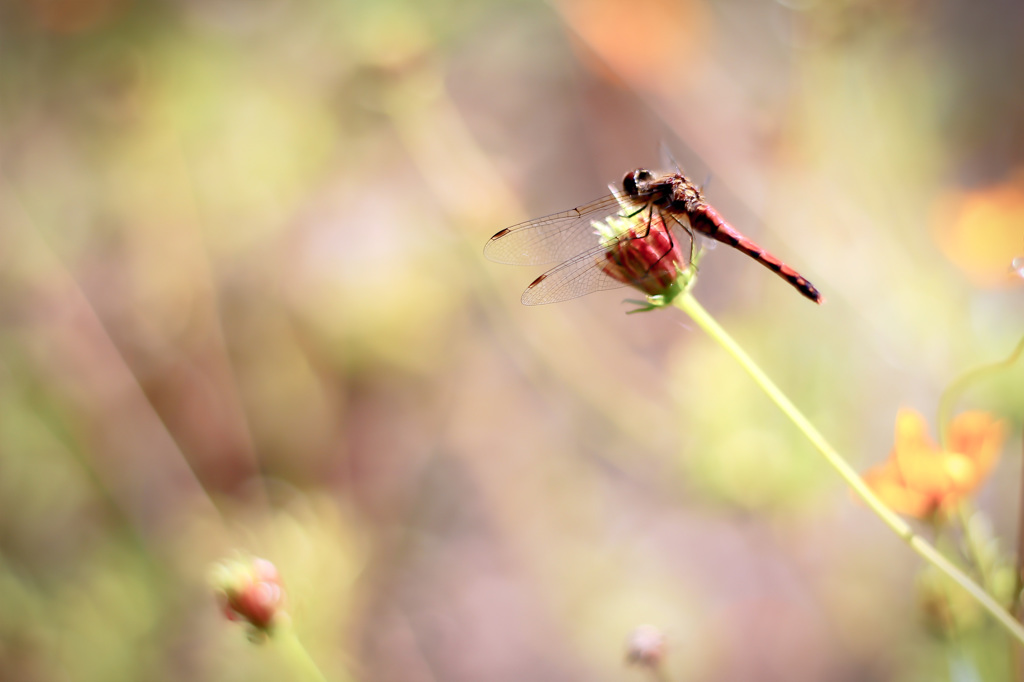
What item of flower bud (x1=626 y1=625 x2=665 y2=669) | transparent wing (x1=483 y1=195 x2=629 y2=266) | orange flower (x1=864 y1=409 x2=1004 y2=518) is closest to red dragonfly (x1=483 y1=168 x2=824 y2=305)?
transparent wing (x1=483 y1=195 x2=629 y2=266)

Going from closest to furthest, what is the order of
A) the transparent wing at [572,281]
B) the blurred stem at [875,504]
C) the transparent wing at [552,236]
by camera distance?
the blurred stem at [875,504] < the transparent wing at [572,281] < the transparent wing at [552,236]

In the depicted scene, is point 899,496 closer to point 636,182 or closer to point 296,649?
point 636,182

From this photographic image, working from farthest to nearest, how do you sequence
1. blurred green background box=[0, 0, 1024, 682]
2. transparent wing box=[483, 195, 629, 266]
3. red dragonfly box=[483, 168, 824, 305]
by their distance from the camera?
blurred green background box=[0, 0, 1024, 682] < transparent wing box=[483, 195, 629, 266] < red dragonfly box=[483, 168, 824, 305]

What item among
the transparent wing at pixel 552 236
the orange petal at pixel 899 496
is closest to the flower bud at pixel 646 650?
the orange petal at pixel 899 496

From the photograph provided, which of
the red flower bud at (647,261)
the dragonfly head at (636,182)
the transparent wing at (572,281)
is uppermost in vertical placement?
the dragonfly head at (636,182)

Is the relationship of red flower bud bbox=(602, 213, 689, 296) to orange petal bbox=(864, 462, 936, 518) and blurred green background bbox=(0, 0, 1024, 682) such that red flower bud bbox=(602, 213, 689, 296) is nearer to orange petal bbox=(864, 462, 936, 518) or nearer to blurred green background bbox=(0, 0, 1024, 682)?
orange petal bbox=(864, 462, 936, 518)

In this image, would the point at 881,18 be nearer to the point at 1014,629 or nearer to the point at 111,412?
the point at 1014,629

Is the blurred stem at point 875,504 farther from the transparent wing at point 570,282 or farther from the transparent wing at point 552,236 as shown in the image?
the transparent wing at point 552,236
